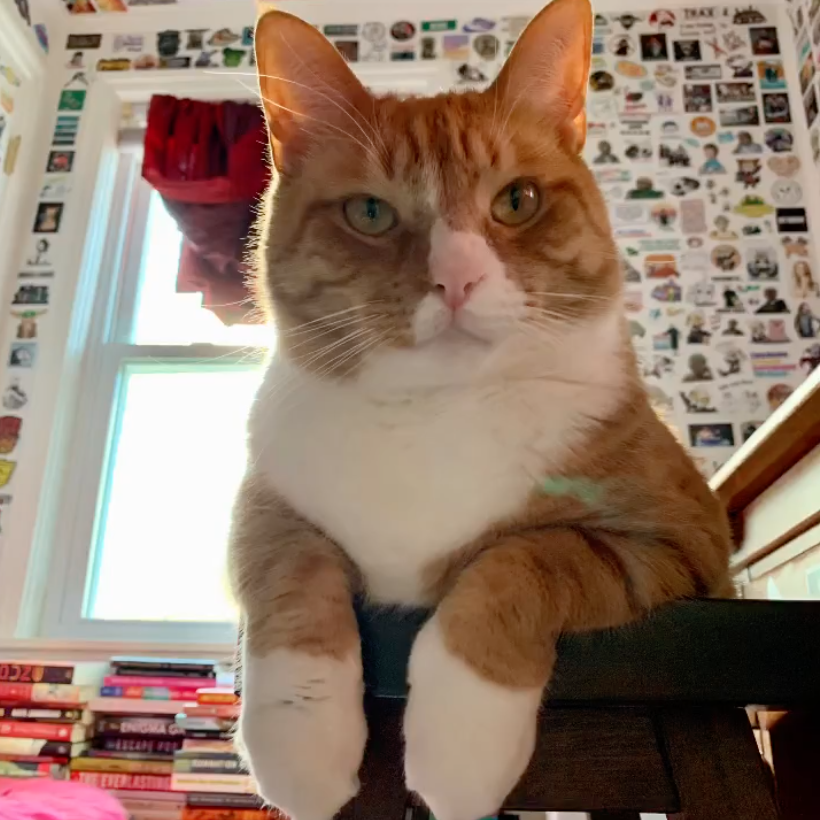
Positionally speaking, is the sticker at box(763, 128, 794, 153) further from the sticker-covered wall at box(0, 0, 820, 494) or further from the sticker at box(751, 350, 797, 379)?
the sticker at box(751, 350, 797, 379)

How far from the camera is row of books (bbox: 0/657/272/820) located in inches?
79.4

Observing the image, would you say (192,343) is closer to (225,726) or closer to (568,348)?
(225,726)

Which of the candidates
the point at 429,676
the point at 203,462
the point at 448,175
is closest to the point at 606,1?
the point at 203,462

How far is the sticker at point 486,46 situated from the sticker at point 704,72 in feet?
2.18

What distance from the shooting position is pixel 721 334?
243cm

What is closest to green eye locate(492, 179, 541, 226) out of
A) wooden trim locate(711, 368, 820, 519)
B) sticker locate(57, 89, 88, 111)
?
wooden trim locate(711, 368, 820, 519)

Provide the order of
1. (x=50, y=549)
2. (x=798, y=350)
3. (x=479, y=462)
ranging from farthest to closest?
(x=50, y=549) → (x=798, y=350) → (x=479, y=462)

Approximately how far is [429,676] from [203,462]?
2.24 meters

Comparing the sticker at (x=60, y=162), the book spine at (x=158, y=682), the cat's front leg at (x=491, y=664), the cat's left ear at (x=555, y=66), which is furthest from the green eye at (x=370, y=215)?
the sticker at (x=60, y=162)

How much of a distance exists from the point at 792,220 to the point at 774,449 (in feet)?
5.85

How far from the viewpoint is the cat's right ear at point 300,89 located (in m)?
0.90

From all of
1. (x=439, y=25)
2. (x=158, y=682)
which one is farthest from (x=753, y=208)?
(x=158, y=682)

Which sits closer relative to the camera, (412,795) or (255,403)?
(412,795)

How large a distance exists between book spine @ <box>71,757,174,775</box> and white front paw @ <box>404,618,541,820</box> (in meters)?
1.82
